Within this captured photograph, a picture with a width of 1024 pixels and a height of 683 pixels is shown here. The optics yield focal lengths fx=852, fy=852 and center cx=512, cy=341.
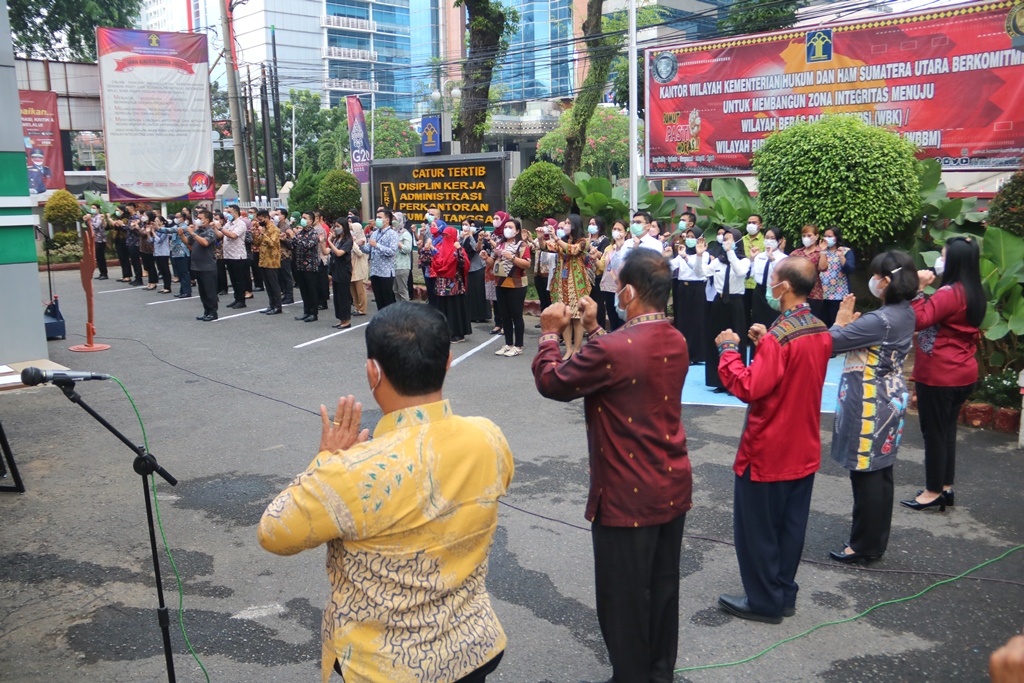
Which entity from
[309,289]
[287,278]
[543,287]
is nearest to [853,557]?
[543,287]

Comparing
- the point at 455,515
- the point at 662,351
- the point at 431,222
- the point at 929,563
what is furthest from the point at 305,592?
the point at 431,222

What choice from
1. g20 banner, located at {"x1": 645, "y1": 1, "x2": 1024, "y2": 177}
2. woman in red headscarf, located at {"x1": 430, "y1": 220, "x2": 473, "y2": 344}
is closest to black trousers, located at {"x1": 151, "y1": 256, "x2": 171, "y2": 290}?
woman in red headscarf, located at {"x1": 430, "y1": 220, "x2": 473, "y2": 344}

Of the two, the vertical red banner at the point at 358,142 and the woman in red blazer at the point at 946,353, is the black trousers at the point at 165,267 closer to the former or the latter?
the vertical red banner at the point at 358,142

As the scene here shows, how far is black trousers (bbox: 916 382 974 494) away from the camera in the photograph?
17.6 feet

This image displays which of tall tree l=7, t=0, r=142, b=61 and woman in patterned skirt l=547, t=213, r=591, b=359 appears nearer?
woman in patterned skirt l=547, t=213, r=591, b=359

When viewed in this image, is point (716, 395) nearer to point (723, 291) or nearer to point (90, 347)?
point (723, 291)

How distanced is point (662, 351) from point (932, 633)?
6.98 ft

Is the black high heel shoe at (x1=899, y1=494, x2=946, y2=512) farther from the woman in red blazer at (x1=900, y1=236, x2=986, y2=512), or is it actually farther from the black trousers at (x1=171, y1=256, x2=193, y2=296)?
the black trousers at (x1=171, y1=256, x2=193, y2=296)

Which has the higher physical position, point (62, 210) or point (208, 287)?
point (62, 210)

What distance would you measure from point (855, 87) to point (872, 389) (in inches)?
409

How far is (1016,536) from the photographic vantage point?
5.14 m

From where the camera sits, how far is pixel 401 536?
2004 millimetres

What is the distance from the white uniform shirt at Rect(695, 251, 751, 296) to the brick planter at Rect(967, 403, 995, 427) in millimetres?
2418

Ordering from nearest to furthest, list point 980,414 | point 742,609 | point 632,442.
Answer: point 632,442 → point 742,609 → point 980,414
